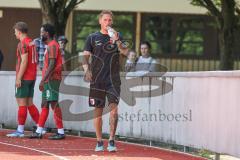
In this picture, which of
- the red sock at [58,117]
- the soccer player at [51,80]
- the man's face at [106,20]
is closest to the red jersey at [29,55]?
the soccer player at [51,80]

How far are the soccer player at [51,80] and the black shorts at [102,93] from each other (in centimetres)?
175

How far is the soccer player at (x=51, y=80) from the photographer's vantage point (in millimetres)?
12305

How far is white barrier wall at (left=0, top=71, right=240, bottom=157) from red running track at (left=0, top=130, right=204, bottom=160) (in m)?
0.35

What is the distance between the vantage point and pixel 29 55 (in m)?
12.7

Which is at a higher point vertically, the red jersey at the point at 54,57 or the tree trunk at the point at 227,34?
the tree trunk at the point at 227,34

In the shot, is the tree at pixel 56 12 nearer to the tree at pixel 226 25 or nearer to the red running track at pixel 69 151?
the tree at pixel 226 25

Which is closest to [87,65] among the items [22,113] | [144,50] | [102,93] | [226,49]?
[102,93]

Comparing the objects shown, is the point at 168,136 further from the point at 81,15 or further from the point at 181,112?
the point at 81,15

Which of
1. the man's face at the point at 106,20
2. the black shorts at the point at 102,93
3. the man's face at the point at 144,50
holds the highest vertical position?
the man's face at the point at 106,20

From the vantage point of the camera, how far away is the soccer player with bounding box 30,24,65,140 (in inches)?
484

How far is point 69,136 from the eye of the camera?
13469 millimetres

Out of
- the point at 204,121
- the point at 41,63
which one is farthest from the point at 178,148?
the point at 41,63

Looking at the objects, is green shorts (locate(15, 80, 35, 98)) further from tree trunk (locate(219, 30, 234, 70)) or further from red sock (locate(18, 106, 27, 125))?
tree trunk (locate(219, 30, 234, 70))

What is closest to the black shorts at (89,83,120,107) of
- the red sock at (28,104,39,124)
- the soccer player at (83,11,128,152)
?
the soccer player at (83,11,128,152)
